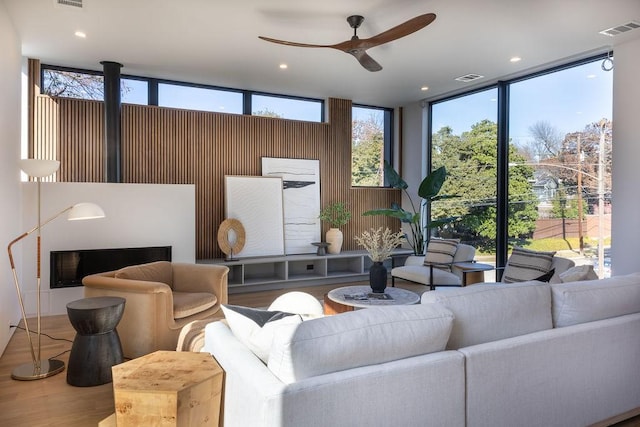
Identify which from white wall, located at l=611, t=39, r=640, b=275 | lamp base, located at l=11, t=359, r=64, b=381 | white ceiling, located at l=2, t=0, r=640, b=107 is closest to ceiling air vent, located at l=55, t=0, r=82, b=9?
white ceiling, located at l=2, t=0, r=640, b=107

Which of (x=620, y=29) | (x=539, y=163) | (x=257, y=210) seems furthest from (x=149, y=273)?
(x=620, y=29)

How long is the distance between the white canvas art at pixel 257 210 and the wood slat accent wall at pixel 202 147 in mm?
217

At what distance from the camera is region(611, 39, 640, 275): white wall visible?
169 inches

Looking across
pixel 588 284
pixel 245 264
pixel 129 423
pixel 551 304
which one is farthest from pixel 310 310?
pixel 245 264

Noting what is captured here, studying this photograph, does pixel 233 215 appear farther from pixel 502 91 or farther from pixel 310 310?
pixel 502 91

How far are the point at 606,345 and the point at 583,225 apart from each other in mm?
3201

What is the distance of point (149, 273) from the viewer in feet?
12.9

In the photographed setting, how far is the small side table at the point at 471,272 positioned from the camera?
17.2ft

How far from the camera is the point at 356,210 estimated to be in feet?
24.7

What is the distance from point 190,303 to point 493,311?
2.54m

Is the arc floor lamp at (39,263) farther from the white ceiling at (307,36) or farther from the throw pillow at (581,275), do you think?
the throw pillow at (581,275)

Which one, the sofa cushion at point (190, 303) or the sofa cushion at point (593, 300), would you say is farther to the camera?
the sofa cushion at point (190, 303)

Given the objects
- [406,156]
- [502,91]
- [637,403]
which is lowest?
[637,403]

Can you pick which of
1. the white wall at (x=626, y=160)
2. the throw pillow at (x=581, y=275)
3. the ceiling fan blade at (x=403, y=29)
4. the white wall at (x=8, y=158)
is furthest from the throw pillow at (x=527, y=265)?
the white wall at (x=8, y=158)
